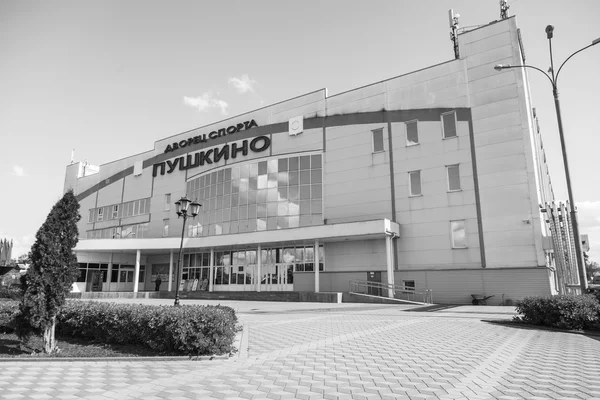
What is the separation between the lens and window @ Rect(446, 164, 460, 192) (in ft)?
82.0

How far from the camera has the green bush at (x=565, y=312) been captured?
10.6m

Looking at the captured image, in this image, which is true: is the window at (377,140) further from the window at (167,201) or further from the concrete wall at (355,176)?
the window at (167,201)

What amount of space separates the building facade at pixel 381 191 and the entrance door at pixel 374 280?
16 centimetres

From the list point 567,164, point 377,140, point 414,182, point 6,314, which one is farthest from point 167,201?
point 567,164

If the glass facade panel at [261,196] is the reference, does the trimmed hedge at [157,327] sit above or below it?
below

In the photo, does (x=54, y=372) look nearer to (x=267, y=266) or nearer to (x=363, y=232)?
(x=363, y=232)

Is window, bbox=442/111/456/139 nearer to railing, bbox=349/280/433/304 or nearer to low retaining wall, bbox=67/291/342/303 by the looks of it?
railing, bbox=349/280/433/304

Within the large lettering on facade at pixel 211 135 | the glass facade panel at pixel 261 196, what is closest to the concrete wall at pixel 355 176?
the glass facade panel at pixel 261 196

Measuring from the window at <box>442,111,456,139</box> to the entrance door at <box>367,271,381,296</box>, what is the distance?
403 inches

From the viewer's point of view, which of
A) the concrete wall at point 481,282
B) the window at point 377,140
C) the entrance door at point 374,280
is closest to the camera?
the concrete wall at point 481,282

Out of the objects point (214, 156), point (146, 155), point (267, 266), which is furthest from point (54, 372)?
point (146, 155)

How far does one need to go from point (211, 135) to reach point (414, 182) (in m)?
19.9

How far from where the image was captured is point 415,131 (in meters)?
27.0

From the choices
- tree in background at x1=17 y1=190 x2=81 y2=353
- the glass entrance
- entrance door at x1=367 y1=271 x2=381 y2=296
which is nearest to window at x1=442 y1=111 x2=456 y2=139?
entrance door at x1=367 y1=271 x2=381 y2=296
